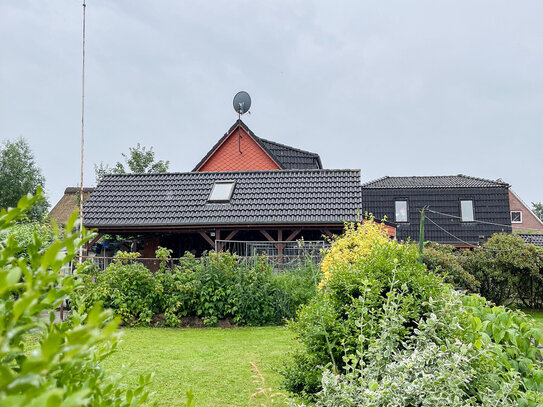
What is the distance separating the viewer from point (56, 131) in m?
22.4

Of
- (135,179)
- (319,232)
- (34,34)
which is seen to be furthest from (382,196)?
(34,34)

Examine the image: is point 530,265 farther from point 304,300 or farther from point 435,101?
point 435,101

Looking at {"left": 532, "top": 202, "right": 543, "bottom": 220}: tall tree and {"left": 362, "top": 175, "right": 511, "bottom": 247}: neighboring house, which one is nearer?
{"left": 362, "top": 175, "right": 511, "bottom": 247}: neighboring house

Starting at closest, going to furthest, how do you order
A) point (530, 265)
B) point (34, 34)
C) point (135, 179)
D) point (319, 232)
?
point (530, 265) → point (319, 232) → point (135, 179) → point (34, 34)

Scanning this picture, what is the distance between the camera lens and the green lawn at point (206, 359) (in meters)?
5.41

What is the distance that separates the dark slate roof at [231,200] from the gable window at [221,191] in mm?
190

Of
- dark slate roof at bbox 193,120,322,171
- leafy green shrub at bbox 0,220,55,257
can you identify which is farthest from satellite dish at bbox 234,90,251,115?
leafy green shrub at bbox 0,220,55,257

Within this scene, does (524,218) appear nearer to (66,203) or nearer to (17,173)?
(17,173)

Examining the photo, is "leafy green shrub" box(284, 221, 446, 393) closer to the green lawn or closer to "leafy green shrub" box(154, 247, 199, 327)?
the green lawn

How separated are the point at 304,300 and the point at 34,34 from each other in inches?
674

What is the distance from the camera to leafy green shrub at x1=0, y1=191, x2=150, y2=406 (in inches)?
27.7

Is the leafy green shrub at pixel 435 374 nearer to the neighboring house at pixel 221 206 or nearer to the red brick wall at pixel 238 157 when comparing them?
the neighboring house at pixel 221 206

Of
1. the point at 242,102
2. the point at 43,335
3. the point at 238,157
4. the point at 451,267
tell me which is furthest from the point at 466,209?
the point at 43,335

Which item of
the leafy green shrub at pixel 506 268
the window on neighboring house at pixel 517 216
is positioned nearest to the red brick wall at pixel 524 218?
the window on neighboring house at pixel 517 216
